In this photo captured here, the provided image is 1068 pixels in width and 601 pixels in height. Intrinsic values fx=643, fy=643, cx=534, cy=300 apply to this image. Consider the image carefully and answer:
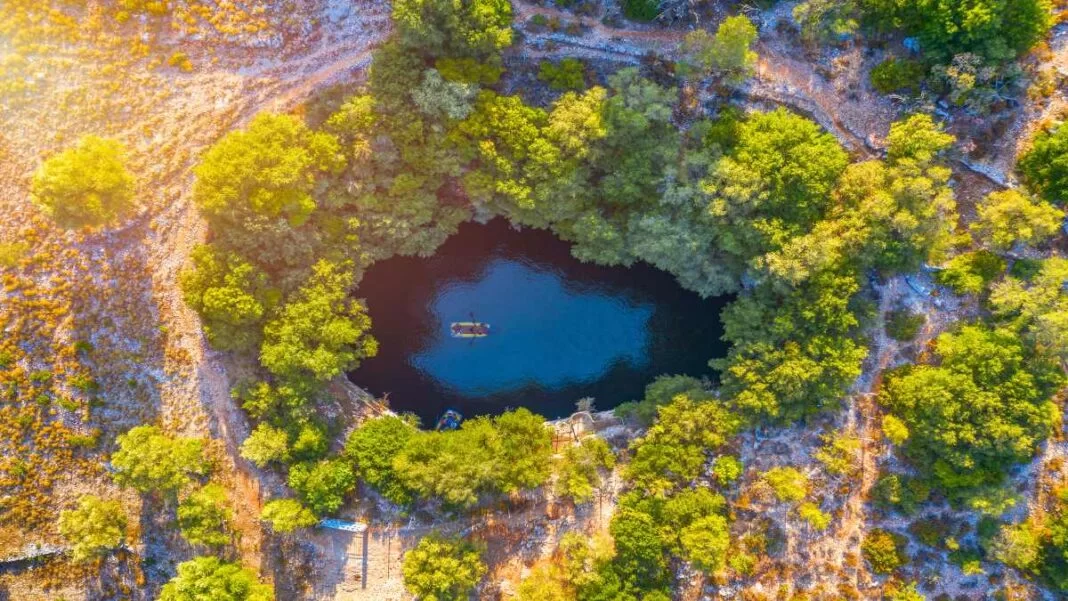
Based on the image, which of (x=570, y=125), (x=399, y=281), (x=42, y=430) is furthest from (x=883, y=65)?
(x=42, y=430)

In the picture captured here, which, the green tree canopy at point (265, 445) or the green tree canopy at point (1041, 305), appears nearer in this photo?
the green tree canopy at point (1041, 305)

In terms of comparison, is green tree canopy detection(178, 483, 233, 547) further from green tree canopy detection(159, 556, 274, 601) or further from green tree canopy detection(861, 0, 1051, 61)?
green tree canopy detection(861, 0, 1051, 61)

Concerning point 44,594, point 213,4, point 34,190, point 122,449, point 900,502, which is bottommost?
point 44,594

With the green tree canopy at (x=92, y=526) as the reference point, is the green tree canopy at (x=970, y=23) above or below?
above

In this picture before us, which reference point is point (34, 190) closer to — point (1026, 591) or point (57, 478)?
point (57, 478)

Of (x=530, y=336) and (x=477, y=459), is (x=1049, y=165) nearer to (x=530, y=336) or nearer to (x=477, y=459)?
(x=530, y=336)

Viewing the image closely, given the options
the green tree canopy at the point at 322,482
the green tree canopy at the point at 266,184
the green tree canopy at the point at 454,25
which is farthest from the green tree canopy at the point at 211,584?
the green tree canopy at the point at 454,25

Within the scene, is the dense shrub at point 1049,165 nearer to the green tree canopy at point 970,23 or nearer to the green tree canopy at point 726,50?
the green tree canopy at point 970,23
